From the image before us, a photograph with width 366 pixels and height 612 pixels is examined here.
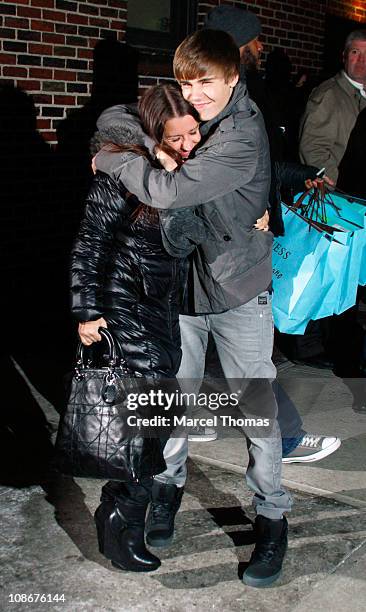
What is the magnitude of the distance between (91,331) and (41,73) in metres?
3.61

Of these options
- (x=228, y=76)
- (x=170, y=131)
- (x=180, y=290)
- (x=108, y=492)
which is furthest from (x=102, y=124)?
(x=108, y=492)

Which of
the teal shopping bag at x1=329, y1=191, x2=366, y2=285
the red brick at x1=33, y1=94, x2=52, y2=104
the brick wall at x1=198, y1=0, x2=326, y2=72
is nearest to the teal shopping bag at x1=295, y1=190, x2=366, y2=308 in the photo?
the teal shopping bag at x1=329, y1=191, x2=366, y2=285

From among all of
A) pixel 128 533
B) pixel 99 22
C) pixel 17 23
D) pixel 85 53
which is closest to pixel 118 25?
pixel 99 22

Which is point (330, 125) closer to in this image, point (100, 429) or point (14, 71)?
point (14, 71)

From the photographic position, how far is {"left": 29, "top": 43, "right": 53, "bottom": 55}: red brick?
19.9ft

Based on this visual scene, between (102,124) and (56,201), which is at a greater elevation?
(102,124)

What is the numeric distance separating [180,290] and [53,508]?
119cm

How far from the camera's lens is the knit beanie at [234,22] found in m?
3.89

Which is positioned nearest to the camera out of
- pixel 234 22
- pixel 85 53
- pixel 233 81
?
pixel 233 81

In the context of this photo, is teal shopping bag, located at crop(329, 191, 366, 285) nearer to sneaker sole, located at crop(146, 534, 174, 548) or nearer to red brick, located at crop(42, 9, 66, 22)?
sneaker sole, located at crop(146, 534, 174, 548)

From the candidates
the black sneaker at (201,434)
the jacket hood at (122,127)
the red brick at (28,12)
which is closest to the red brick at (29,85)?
the red brick at (28,12)

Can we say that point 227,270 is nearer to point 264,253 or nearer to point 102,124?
point 264,253

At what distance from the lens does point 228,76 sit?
10.3ft

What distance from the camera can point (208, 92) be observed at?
3.13m
